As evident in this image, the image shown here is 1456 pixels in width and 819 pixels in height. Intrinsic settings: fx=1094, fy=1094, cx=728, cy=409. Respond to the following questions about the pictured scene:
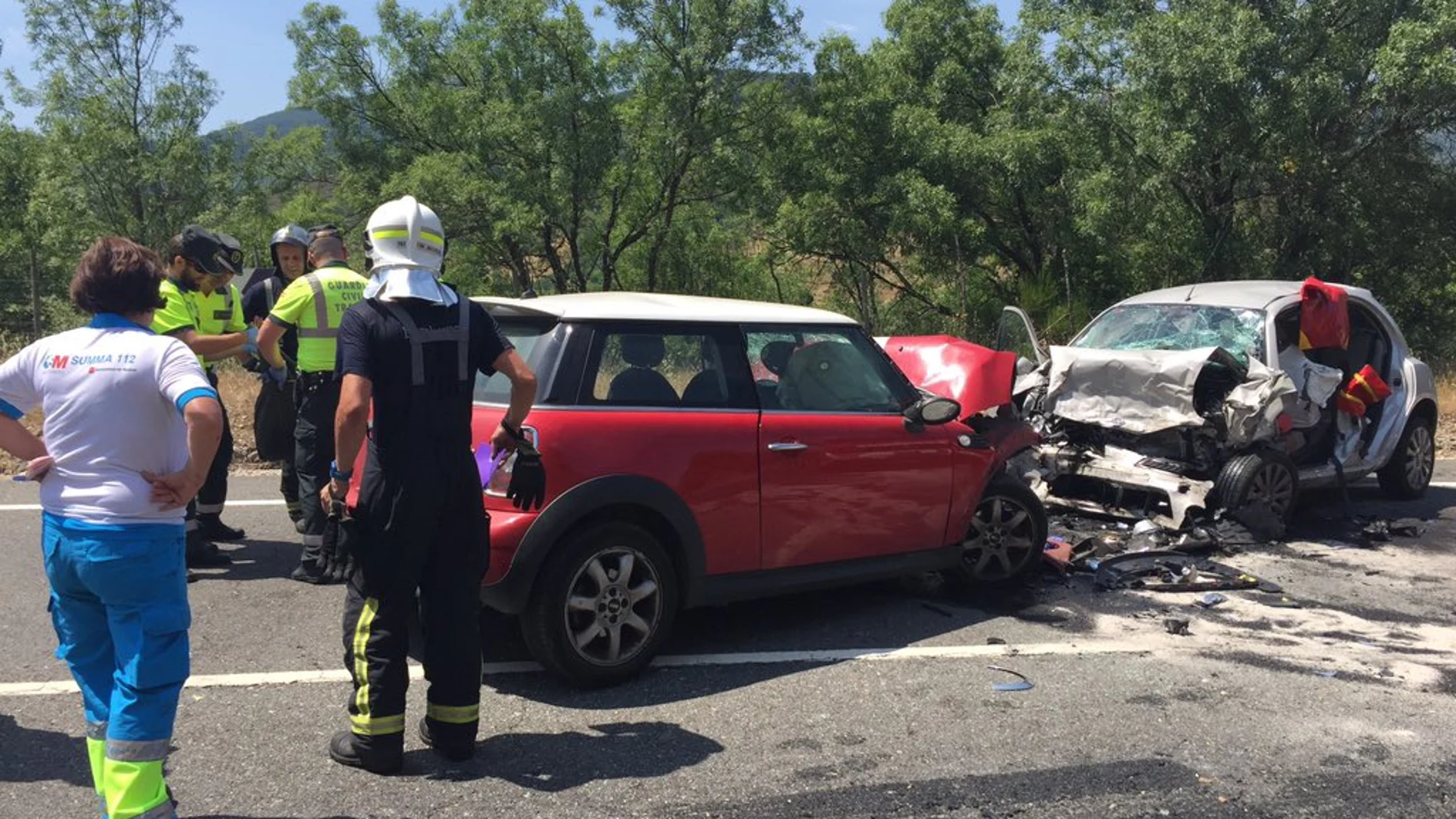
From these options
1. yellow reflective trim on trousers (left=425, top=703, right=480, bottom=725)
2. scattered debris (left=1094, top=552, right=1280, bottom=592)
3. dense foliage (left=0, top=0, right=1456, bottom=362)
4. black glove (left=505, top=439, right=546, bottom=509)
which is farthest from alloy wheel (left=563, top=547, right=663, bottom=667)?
dense foliage (left=0, top=0, right=1456, bottom=362)

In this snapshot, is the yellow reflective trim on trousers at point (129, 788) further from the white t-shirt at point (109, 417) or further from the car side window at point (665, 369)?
the car side window at point (665, 369)

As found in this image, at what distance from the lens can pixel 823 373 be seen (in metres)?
5.37

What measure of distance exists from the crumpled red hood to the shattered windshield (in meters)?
2.18

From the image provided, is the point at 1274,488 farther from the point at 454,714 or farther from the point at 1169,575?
the point at 454,714

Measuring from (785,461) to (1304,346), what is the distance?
5104 mm

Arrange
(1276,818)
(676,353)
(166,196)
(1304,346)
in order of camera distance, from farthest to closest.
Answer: (166,196)
(1304,346)
(676,353)
(1276,818)

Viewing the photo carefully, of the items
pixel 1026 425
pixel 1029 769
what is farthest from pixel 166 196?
pixel 1029 769

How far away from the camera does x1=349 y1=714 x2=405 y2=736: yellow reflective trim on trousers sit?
372 centimetres

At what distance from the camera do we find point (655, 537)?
187 inches

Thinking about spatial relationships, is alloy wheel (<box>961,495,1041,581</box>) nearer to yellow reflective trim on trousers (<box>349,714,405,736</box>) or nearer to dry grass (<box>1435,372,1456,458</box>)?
yellow reflective trim on trousers (<box>349,714,405,736</box>)

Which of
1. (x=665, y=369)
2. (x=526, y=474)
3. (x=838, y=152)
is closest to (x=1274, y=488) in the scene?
(x=665, y=369)

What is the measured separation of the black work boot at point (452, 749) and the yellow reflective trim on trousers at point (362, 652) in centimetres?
17

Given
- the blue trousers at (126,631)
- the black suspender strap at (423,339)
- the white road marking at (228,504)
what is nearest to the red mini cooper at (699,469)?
the black suspender strap at (423,339)

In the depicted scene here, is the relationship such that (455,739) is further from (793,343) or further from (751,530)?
(793,343)
